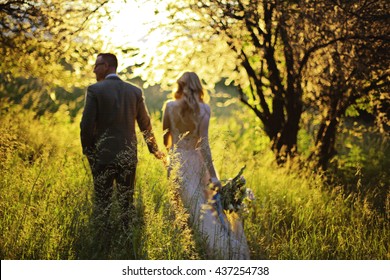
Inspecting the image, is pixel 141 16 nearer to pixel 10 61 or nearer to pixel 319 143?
pixel 10 61

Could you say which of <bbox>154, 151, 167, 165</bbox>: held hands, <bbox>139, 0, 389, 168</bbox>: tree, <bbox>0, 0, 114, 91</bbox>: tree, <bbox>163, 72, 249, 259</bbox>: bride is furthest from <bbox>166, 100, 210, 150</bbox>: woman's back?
<bbox>0, 0, 114, 91</bbox>: tree

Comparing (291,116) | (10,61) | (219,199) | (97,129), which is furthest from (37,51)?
(291,116)

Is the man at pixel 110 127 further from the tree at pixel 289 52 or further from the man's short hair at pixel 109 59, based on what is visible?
the tree at pixel 289 52

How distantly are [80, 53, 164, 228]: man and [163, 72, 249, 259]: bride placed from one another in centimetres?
30

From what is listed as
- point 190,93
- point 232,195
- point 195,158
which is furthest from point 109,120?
point 232,195

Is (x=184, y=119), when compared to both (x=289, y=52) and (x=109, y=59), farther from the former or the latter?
(x=289, y=52)

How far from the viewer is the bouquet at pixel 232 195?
5402mm

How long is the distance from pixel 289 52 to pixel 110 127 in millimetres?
3998

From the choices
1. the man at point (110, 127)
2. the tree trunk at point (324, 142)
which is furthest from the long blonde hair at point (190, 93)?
the tree trunk at point (324, 142)

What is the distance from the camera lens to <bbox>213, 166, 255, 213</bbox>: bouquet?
5.40 m

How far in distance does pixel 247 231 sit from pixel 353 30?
3144 mm

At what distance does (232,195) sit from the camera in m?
5.42

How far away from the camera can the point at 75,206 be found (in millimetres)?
5035

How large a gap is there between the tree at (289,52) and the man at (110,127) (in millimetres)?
2306
